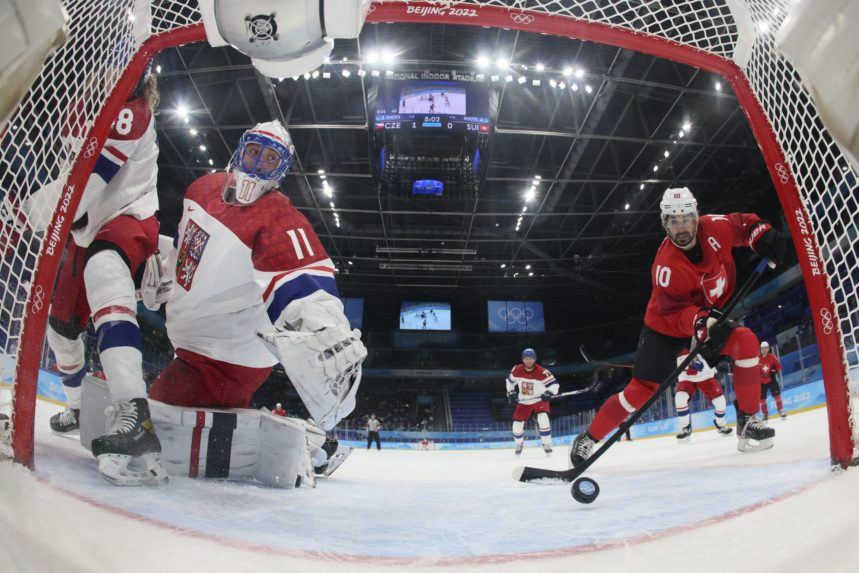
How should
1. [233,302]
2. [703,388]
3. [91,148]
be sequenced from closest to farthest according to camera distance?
[91,148]
[233,302]
[703,388]

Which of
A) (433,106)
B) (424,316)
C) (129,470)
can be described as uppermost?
(433,106)

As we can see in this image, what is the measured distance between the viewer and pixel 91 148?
1.28m

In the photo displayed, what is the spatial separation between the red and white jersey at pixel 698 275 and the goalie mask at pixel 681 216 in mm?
67

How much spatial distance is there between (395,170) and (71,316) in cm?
693

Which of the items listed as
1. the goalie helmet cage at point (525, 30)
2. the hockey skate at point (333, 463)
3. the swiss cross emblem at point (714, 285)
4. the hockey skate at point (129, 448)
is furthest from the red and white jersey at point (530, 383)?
the hockey skate at point (129, 448)

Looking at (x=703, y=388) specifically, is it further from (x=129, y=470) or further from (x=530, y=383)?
(x=129, y=470)

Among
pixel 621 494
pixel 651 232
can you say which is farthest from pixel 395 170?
pixel 651 232

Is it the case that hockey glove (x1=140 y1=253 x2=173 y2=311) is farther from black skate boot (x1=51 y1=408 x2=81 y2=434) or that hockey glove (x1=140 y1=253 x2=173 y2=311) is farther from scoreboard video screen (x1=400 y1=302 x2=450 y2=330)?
scoreboard video screen (x1=400 y1=302 x2=450 y2=330)

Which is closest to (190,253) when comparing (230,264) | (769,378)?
(230,264)

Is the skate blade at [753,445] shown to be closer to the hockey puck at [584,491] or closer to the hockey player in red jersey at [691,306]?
the hockey player in red jersey at [691,306]

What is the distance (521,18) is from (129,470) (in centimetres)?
155

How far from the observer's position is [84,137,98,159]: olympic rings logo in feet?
4.17

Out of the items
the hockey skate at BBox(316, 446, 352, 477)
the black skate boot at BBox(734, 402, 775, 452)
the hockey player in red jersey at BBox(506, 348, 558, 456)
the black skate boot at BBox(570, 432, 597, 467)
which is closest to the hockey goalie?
the hockey skate at BBox(316, 446, 352, 477)

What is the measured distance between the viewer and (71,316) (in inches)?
65.9
